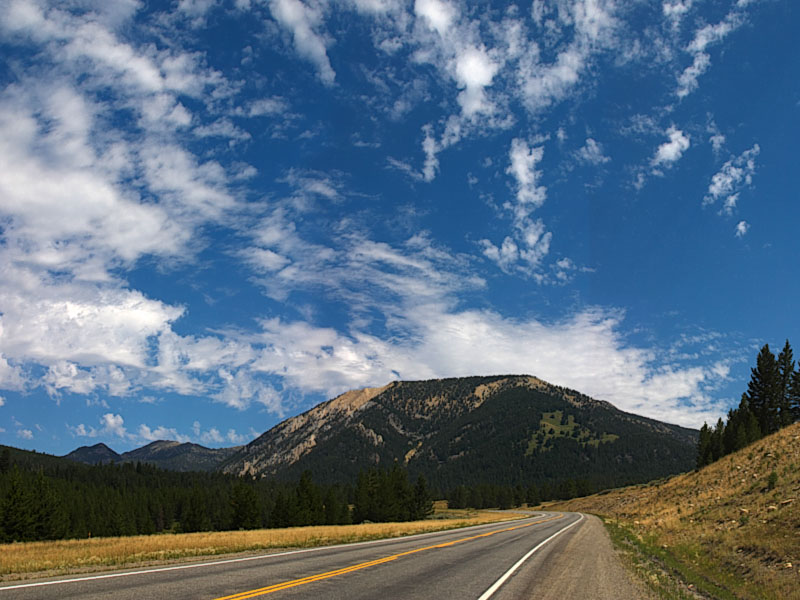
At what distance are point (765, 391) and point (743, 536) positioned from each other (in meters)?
75.2

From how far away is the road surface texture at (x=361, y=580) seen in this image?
33.9 ft

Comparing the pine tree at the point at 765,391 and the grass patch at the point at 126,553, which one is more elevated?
the pine tree at the point at 765,391

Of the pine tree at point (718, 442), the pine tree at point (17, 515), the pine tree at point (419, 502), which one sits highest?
the pine tree at point (718, 442)

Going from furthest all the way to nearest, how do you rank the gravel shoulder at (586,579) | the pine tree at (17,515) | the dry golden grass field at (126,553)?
the pine tree at (17,515) → the dry golden grass field at (126,553) → the gravel shoulder at (586,579)

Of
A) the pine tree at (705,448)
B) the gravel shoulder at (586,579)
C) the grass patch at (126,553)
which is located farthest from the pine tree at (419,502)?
the gravel shoulder at (586,579)

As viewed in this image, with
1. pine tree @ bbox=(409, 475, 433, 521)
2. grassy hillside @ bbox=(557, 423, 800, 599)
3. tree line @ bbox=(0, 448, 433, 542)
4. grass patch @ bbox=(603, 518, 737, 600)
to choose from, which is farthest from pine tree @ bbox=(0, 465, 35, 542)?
grass patch @ bbox=(603, 518, 737, 600)

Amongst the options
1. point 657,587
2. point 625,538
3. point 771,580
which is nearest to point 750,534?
point 771,580

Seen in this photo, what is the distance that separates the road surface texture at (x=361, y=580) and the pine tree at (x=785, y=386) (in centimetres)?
7843

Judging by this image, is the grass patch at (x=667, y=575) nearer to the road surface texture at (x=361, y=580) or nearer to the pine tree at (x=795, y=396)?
the road surface texture at (x=361, y=580)

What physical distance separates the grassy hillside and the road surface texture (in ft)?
9.35

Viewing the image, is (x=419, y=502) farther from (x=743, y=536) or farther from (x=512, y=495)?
(x=743, y=536)

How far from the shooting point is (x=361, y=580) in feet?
41.7

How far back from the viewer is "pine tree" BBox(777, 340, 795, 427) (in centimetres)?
7881

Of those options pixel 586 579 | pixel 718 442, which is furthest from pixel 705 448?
pixel 586 579
